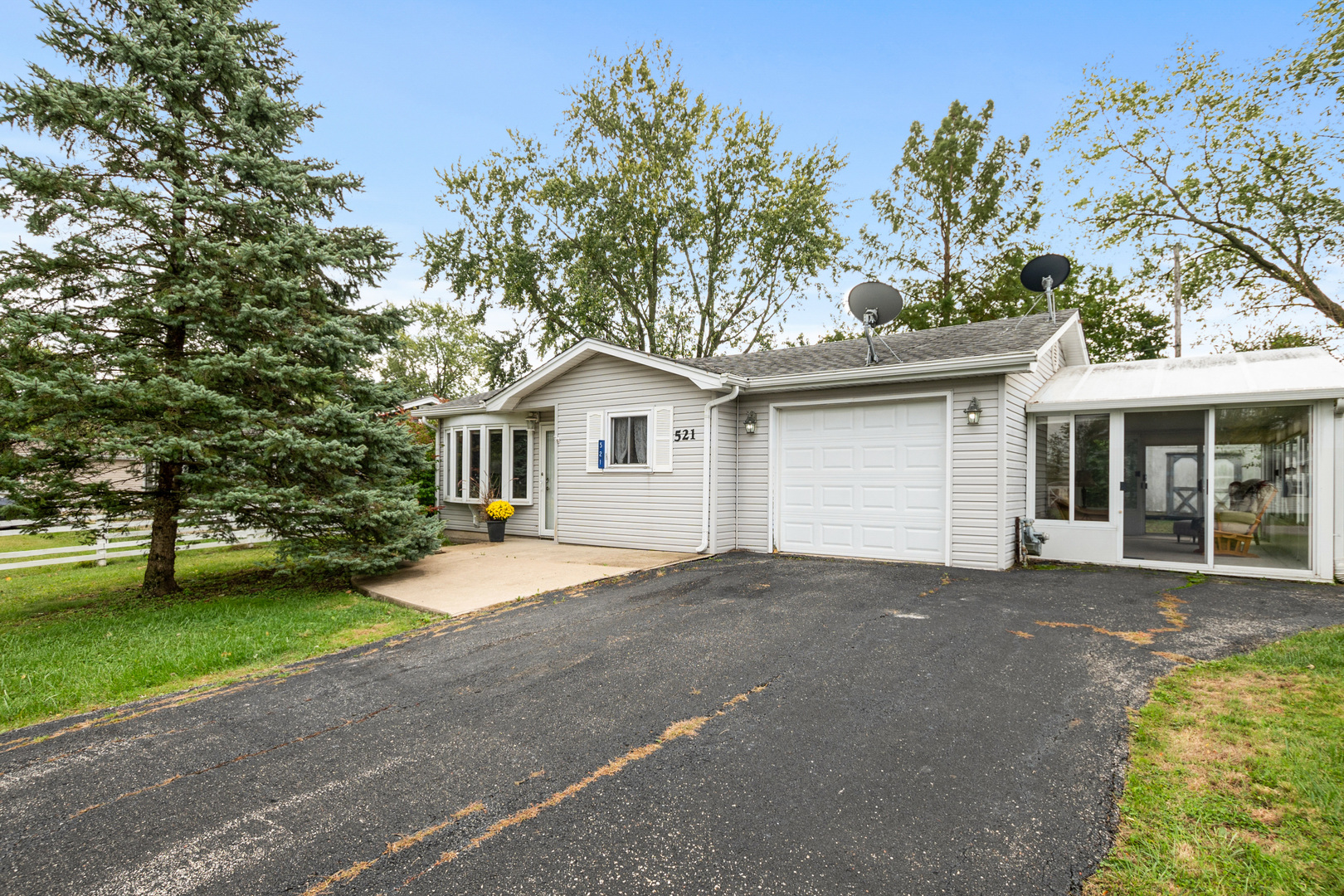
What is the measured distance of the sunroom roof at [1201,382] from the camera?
23.3 feet

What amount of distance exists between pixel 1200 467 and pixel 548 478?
10.2 m

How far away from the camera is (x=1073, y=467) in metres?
8.23

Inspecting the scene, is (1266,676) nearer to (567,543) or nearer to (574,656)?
(574,656)

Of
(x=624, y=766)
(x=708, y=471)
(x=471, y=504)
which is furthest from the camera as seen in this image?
(x=471, y=504)

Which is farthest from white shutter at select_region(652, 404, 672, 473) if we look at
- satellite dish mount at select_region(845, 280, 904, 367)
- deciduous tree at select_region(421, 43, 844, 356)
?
deciduous tree at select_region(421, 43, 844, 356)

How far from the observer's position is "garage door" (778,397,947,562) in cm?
808

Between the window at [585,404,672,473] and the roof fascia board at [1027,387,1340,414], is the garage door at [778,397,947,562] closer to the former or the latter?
the roof fascia board at [1027,387,1340,414]

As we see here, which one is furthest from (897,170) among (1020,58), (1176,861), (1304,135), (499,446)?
(1176,861)

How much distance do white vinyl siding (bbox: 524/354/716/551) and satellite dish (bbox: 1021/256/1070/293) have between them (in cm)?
601

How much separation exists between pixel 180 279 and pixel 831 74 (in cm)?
1490

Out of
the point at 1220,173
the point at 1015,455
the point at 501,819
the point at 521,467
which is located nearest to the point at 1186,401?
the point at 1015,455

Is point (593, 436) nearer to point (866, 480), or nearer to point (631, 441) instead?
point (631, 441)

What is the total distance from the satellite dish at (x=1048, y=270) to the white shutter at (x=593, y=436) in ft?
24.6

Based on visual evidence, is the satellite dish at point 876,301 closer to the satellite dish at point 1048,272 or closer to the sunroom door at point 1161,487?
the satellite dish at point 1048,272
